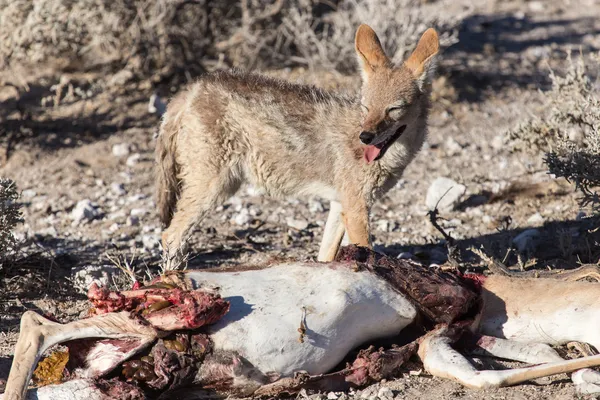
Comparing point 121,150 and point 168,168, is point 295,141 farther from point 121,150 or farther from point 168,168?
point 121,150

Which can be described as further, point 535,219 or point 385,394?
point 535,219

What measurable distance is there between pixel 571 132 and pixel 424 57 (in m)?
2.55

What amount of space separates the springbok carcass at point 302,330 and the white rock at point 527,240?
1765mm

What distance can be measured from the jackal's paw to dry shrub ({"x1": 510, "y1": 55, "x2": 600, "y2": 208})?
6.28 feet

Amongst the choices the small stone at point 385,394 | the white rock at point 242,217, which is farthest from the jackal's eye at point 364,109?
the small stone at point 385,394

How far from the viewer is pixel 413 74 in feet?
18.6

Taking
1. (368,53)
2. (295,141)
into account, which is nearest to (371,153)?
(295,141)

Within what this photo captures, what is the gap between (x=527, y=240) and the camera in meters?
6.05

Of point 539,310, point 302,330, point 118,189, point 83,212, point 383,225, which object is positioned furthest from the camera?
point 118,189

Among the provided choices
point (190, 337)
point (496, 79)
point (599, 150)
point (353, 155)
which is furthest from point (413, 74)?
point (496, 79)

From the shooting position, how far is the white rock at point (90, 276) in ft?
16.9

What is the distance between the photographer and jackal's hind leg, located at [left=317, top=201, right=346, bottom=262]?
582 cm

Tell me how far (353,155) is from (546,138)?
6.99 feet

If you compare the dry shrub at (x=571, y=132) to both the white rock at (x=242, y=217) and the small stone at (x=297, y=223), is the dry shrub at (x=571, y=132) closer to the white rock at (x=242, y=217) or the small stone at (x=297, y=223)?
the small stone at (x=297, y=223)
